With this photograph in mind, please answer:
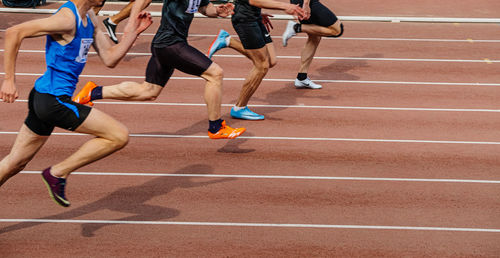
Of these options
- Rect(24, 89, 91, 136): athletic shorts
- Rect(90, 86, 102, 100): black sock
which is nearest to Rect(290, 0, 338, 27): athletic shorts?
Rect(90, 86, 102, 100): black sock

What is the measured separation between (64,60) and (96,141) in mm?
729

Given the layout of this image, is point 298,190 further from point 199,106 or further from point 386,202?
point 199,106

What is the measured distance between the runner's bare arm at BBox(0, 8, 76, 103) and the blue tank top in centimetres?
12

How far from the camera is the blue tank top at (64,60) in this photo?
6.41 m

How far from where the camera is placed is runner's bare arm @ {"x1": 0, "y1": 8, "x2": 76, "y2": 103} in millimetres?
6082

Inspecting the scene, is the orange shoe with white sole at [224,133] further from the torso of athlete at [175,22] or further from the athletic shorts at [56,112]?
the athletic shorts at [56,112]

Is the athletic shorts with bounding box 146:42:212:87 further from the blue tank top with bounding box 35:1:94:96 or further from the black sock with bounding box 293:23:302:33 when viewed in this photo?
the black sock with bounding box 293:23:302:33

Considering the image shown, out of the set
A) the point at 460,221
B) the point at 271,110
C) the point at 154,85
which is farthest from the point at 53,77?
the point at 271,110

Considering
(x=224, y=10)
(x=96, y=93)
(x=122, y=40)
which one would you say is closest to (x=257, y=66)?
(x=224, y=10)

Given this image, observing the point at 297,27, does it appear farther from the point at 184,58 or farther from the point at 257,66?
the point at 184,58

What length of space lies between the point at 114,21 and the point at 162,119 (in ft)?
9.84

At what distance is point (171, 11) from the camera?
8.55 metres

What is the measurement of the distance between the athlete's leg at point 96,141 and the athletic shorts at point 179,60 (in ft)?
6.63

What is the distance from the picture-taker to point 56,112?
21.1ft
